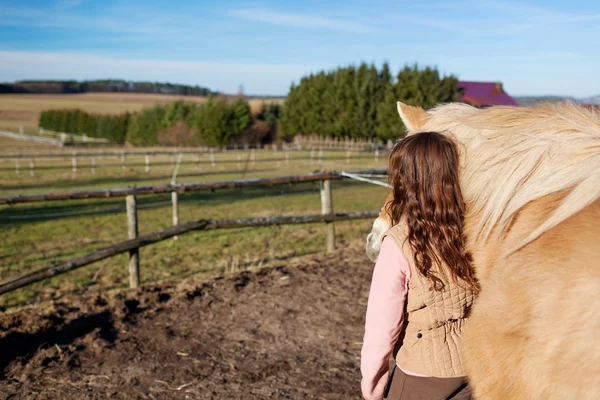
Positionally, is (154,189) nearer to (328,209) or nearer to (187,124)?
(328,209)

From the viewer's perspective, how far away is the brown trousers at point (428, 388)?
1575 millimetres

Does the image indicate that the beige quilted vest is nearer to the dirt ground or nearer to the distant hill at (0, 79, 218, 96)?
the dirt ground

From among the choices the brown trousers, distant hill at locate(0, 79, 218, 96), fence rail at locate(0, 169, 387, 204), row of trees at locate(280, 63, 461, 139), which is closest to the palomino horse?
the brown trousers

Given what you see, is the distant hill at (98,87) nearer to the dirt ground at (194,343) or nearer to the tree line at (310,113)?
the tree line at (310,113)

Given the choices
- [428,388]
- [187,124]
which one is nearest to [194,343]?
[428,388]

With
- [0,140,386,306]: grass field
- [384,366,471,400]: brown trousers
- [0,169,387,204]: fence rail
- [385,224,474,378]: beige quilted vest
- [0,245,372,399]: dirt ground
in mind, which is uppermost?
[385,224,474,378]: beige quilted vest

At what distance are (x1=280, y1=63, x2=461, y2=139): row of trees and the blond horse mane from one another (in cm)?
3478

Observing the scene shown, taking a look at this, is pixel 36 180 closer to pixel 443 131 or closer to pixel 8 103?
pixel 443 131

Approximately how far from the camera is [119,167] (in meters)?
26.2

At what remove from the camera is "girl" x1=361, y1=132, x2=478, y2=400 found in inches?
54.6

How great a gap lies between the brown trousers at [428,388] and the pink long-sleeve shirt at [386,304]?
146 millimetres

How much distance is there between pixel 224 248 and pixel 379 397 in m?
7.15

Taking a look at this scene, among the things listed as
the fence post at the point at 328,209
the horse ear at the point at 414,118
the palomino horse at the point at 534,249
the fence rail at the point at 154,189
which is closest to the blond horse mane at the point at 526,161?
the palomino horse at the point at 534,249

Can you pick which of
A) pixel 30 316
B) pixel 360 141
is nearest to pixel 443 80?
pixel 360 141
